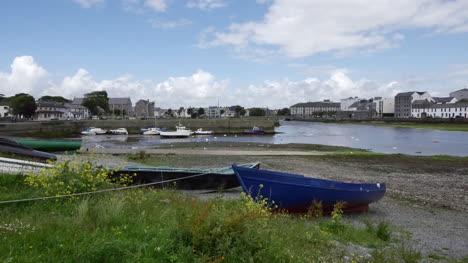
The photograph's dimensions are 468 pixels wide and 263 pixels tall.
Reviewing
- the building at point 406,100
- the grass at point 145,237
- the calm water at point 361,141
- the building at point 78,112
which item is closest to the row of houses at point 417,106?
the building at point 406,100

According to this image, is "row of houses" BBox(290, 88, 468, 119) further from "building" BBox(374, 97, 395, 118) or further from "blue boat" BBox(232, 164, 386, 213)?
"blue boat" BBox(232, 164, 386, 213)

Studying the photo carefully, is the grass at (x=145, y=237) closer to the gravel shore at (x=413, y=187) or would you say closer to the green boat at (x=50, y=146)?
the gravel shore at (x=413, y=187)

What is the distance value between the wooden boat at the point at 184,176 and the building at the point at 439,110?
135 m

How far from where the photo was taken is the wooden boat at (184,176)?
41.2 feet

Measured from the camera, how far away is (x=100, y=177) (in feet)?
26.4

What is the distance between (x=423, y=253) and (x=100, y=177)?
25.2 feet

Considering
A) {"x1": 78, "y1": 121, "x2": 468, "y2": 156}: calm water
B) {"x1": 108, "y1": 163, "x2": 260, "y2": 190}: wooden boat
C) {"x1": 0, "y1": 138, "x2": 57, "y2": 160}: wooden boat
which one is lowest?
{"x1": 78, "y1": 121, "x2": 468, "y2": 156}: calm water

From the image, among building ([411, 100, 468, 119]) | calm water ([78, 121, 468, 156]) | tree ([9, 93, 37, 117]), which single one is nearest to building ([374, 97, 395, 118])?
building ([411, 100, 468, 119])

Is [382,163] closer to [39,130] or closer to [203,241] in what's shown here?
[203,241]

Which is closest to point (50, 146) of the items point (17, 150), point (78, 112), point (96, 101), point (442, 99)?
point (17, 150)

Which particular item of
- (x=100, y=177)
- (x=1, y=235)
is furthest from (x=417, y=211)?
(x=1, y=235)

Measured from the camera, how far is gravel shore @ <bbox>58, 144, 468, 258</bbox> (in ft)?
30.5

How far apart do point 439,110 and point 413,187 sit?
14286cm

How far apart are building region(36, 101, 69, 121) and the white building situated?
458 feet
